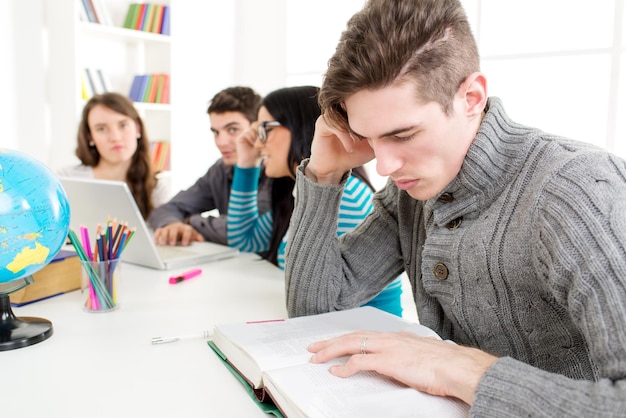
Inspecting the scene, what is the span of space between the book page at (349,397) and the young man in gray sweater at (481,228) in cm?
2

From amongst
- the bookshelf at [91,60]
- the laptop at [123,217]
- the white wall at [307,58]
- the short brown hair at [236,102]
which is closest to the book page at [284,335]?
the laptop at [123,217]

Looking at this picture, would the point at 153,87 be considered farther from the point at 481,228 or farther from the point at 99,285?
the point at 481,228

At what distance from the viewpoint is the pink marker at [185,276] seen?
4.94 ft

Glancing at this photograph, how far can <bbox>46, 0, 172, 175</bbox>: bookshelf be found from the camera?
12.0ft

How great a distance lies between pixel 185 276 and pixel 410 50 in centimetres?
92

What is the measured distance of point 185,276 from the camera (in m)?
1.55

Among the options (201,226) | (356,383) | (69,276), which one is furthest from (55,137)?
(356,383)

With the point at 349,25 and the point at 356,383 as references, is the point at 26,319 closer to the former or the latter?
the point at 356,383

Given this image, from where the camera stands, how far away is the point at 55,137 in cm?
378

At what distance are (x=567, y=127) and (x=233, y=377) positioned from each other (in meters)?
2.79

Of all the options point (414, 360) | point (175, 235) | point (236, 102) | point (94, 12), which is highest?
point (94, 12)

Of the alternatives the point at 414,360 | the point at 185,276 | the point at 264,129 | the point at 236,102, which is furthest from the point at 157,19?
the point at 414,360

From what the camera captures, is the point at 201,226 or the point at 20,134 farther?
the point at 20,134

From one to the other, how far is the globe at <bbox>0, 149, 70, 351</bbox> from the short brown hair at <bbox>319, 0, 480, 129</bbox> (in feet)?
1.88
